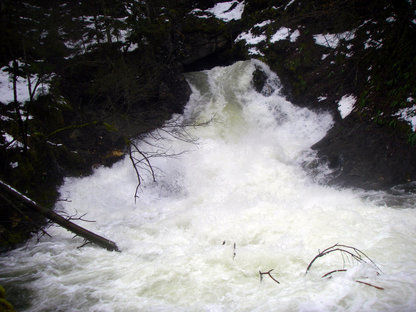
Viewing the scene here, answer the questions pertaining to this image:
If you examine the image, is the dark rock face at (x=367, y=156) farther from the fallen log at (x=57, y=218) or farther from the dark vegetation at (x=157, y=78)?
the fallen log at (x=57, y=218)

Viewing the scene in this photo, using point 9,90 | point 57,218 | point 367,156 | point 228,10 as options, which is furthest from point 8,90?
point 228,10

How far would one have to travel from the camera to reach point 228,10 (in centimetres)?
1504

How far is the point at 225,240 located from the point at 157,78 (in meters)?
7.50

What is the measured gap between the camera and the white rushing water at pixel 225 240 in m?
3.34

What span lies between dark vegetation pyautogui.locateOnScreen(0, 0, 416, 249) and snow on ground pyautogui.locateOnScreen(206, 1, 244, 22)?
748 millimetres

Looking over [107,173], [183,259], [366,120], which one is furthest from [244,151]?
[183,259]

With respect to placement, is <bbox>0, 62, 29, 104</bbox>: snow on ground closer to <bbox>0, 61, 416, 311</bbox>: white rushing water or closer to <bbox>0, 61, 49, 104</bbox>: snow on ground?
<bbox>0, 61, 49, 104</bbox>: snow on ground

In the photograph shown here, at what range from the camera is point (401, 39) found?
3.29 metres

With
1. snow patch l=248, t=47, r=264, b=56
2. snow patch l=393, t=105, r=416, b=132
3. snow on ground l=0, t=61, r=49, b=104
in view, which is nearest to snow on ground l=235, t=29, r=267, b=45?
snow patch l=248, t=47, r=264, b=56

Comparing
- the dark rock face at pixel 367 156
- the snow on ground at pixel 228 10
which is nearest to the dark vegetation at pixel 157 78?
the dark rock face at pixel 367 156

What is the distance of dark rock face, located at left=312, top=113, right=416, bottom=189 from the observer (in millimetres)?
6156

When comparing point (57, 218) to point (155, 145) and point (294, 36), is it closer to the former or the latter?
point (155, 145)

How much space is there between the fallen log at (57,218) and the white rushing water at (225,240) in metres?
0.23

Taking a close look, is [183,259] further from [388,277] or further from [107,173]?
[107,173]
